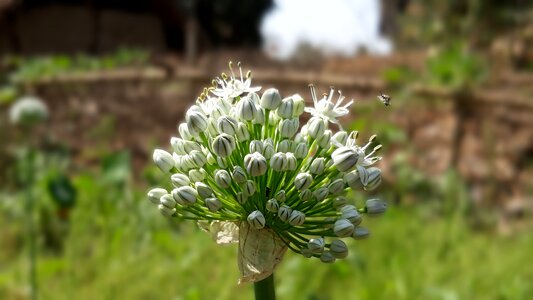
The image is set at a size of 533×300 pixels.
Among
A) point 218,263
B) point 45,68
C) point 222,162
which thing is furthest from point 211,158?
point 45,68

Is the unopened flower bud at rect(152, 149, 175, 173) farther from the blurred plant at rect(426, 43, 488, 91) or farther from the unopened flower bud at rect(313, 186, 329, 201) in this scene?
the blurred plant at rect(426, 43, 488, 91)

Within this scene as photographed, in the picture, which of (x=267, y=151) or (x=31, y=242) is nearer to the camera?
(x=267, y=151)

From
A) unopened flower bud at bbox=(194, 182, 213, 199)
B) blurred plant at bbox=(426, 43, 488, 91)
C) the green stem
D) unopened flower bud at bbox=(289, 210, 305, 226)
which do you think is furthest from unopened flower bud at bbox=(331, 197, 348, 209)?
blurred plant at bbox=(426, 43, 488, 91)

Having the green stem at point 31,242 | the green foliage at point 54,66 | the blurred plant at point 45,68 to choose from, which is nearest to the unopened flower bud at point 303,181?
the green stem at point 31,242

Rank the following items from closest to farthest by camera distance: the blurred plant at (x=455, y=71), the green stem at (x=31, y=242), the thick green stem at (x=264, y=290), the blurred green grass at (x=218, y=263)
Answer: the thick green stem at (x=264, y=290) < the green stem at (x=31, y=242) < the blurred green grass at (x=218, y=263) < the blurred plant at (x=455, y=71)

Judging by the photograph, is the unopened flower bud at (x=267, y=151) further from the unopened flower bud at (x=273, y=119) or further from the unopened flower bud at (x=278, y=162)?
the unopened flower bud at (x=273, y=119)

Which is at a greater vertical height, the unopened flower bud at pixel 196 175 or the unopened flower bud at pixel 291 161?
the unopened flower bud at pixel 291 161

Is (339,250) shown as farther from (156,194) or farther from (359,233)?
(156,194)
